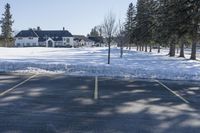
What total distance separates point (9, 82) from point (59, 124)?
9361 mm

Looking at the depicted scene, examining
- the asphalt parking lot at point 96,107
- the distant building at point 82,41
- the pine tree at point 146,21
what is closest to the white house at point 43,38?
the distant building at point 82,41

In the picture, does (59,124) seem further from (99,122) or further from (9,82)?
(9,82)

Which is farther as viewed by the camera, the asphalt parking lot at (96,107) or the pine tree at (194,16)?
the pine tree at (194,16)

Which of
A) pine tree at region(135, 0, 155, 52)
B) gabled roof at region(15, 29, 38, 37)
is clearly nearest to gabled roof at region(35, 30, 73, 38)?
gabled roof at region(15, 29, 38, 37)

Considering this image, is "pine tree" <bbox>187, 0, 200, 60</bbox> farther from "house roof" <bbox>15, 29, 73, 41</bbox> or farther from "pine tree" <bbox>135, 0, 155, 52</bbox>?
"house roof" <bbox>15, 29, 73, 41</bbox>

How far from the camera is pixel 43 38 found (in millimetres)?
147625

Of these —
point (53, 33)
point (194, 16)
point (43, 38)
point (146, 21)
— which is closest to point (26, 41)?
point (43, 38)

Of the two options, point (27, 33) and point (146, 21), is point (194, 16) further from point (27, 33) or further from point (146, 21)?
point (27, 33)

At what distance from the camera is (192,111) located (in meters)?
12.0

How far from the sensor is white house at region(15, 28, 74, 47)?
145 meters

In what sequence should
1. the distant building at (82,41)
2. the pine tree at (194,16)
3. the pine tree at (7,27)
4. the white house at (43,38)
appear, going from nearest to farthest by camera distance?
1. the pine tree at (194,16)
2. the pine tree at (7,27)
3. the white house at (43,38)
4. the distant building at (82,41)

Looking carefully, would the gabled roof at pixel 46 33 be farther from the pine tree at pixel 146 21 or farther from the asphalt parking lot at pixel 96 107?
the asphalt parking lot at pixel 96 107

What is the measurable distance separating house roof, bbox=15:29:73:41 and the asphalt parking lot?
129405mm

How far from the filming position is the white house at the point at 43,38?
145250mm
